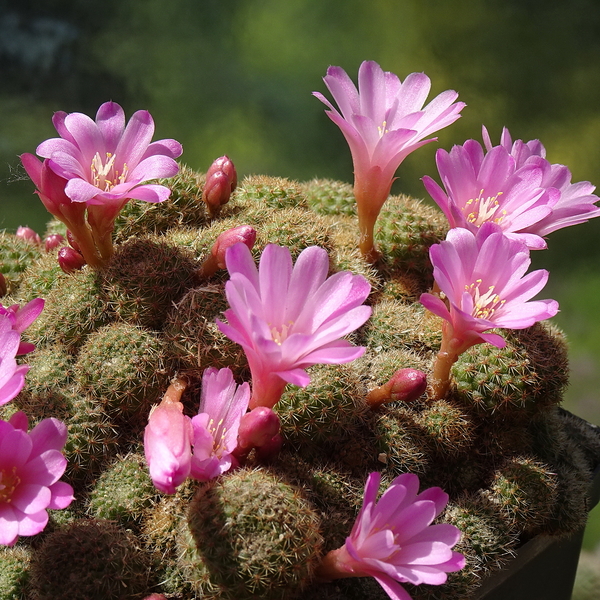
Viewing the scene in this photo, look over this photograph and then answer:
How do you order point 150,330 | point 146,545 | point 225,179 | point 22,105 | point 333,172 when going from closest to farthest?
1. point 146,545
2. point 150,330
3. point 225,179
4. point 22,105
5. point 333,172

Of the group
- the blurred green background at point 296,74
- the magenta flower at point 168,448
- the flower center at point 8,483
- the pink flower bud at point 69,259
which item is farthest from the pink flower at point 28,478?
the blurred green background at point 296,74

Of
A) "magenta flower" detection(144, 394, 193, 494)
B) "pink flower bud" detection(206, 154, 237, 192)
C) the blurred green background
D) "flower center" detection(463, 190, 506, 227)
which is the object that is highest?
the blurred green background

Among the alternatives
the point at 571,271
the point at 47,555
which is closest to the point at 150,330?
the point at 47,555

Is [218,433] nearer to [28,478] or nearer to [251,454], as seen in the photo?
[251,454]

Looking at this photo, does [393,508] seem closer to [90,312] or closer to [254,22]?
[90,312]

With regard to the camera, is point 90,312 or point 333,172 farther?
point 333,172

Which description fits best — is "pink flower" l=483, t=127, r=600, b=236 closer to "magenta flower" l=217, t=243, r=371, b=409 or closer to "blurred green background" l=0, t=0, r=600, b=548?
"magenta flower" l=217, t=243, r=371, b=409

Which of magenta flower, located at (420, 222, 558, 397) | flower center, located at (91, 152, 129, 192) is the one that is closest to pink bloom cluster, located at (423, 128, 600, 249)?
magenta flower, located at (420, 222, 558, 397)
